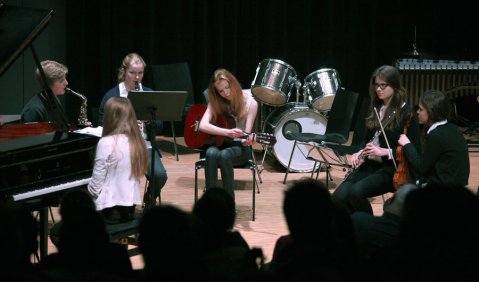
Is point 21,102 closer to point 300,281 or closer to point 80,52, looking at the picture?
point 80,52

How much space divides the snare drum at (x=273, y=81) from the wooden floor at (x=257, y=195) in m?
0.77

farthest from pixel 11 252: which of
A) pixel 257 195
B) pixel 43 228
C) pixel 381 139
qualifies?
pixel 257 195

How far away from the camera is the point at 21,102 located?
9.84m

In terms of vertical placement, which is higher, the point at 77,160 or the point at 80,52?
the point at 80,52

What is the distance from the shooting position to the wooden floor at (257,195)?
616 centimetres

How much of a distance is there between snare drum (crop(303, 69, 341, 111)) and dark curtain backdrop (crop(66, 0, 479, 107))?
2.35m

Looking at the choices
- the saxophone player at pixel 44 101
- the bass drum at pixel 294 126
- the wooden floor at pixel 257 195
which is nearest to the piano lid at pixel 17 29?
the saxophone player at pixel 44 101

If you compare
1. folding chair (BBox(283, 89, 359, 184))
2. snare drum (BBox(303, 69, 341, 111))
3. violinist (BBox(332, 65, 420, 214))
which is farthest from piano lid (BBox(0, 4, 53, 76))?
snare drum (BBox(303, 69, 341, 111))

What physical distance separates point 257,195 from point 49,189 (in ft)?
10.2

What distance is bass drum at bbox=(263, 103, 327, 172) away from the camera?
847 cm

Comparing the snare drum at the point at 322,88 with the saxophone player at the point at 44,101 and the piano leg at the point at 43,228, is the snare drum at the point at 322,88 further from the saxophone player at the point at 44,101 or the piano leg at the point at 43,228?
the piano leg at the point at 43,228

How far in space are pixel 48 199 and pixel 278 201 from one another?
9.82 ft

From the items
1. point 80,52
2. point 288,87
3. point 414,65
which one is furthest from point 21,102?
point 414,65

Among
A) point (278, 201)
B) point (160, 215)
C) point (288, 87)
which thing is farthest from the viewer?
point (288, 87)
